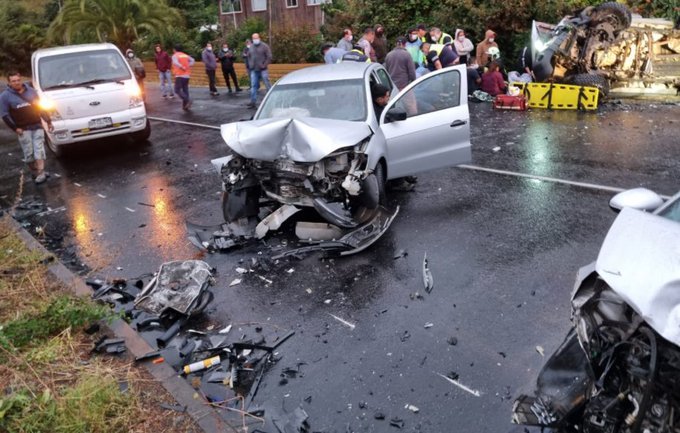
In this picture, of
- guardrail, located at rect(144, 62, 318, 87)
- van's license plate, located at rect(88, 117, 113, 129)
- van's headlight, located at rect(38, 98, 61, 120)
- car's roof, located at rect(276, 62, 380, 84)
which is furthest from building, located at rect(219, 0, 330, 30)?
car's roof, located at rect(276, 62, 380, 84)

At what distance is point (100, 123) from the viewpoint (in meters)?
10.5

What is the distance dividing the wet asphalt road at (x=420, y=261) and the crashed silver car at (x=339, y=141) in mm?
587

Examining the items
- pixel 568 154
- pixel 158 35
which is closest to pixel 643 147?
pixel 568 154

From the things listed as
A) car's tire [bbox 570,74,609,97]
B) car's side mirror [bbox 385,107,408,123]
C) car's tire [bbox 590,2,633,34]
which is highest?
car's tire [bbox 590,2,633,34]

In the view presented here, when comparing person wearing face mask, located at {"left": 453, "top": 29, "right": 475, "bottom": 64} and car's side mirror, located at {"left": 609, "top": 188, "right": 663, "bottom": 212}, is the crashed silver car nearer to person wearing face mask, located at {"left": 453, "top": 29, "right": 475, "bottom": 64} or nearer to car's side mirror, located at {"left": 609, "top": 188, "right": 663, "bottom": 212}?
car's side mirror, located at {"left": 609, "top": 188, "right": 663, "bottom": 212}

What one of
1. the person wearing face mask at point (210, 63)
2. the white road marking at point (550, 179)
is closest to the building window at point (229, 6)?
the person wearing face mask at point (210, 63)

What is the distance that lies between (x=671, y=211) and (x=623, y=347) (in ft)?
4.14

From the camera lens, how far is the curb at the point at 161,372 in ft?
11.7

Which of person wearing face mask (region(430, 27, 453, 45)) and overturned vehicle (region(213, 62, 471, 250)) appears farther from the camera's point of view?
person wearing face mask (region(430, 27, 453, 45))

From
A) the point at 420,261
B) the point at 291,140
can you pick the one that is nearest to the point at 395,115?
the point at 291,140

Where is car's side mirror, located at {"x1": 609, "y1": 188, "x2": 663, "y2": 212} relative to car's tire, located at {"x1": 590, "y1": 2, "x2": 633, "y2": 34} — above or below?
below

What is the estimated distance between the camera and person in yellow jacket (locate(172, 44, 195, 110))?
1547cm

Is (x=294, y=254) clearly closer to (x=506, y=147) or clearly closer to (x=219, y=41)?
(x=506, y=147)

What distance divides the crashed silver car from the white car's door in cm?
1
